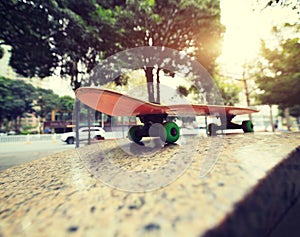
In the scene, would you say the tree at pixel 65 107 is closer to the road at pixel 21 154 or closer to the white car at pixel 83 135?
the white car at pixel 83 135

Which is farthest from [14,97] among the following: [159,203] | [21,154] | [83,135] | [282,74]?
[159,203]

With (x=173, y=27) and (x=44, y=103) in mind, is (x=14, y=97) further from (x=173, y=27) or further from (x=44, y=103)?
(x=173, y=27)

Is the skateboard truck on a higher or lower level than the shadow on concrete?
higher

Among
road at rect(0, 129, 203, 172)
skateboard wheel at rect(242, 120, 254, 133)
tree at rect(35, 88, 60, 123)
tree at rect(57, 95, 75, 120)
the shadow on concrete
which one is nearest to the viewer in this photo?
the shadow on concrete

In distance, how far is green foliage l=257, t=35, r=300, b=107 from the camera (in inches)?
303

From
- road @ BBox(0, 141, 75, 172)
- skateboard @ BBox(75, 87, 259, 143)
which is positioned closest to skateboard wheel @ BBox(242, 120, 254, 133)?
skateboard @ BBox(75, 87, 259, 143)

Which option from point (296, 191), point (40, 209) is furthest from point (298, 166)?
point (40, 209)

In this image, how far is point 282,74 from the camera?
8961mm

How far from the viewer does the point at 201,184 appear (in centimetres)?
85

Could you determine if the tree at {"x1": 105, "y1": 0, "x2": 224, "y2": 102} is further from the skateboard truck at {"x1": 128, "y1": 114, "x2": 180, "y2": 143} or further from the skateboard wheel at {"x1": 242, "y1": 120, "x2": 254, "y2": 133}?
the skateboard truck at {"x1": 128, "y1": 114, "x2": 180, "y2": 143}

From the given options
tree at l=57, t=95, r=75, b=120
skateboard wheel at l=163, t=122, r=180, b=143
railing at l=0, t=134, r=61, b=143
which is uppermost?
tree at l=57, t=95, r=75, b=120

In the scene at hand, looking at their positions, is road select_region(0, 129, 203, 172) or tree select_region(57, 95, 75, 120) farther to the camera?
tree select_region(57, 95, 75, 120)

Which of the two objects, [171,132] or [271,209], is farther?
[171,132]

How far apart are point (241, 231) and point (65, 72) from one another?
9.59m
